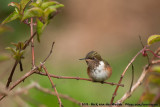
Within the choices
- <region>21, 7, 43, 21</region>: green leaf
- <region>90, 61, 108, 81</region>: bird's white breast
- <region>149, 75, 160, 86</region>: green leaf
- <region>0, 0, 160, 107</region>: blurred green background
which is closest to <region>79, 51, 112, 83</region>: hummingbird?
<region>90, 61, 108, 81</region>: bird's white breast

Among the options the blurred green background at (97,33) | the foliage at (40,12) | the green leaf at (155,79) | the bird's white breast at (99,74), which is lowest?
the blurred green background at (97,33)

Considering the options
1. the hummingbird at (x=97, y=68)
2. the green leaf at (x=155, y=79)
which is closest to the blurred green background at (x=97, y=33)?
the hummingbird at (x=97, y=68)

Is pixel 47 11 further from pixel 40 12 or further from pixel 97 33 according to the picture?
pixel 97 33

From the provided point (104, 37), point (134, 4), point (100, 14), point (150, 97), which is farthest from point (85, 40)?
point (150, 97)

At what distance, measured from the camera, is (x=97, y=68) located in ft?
9.77

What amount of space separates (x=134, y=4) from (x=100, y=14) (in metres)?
1.23

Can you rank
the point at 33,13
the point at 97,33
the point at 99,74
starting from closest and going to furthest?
the point at 33,13, the point at 99,74, the point at 97,33

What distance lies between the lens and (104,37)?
1061 centimetres

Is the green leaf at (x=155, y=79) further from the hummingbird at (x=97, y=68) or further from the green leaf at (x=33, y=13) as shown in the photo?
the hummingbird at (x=97, y=68)

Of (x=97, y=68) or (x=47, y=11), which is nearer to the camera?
(x=47, y=11)

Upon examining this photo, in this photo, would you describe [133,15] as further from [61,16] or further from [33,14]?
[33,14]

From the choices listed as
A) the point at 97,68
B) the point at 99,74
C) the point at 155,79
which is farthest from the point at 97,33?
the point at 155,79

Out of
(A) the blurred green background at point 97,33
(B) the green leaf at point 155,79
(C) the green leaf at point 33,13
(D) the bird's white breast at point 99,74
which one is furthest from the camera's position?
(A) the blurred green background at point 97,33

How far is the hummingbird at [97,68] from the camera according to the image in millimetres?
2840
